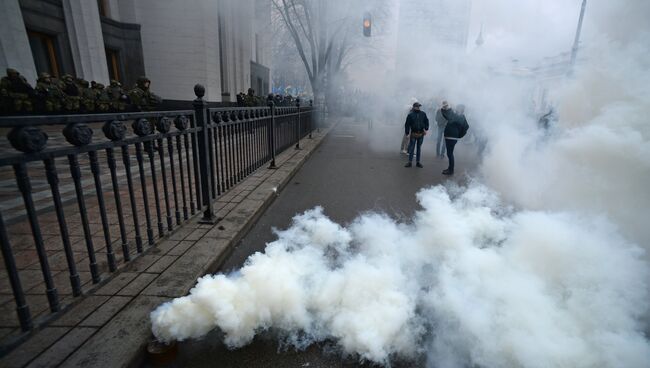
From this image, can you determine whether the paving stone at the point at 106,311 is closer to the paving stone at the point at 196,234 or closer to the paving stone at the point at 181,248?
the paving stone at the point at 181,248

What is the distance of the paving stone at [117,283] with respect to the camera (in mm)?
2320

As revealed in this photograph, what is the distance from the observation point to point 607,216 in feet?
9.71

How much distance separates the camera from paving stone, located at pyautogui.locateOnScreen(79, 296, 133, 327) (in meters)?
1.99

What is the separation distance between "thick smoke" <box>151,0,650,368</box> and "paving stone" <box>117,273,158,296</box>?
46 cm

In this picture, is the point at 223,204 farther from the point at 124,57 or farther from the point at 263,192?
the point at 124,57

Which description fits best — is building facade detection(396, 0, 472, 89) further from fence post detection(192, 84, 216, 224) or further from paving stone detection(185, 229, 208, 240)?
paving stone detection(185, 229, 208, 240)

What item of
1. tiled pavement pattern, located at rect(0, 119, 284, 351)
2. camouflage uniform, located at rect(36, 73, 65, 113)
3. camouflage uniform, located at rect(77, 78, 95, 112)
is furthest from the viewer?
camouflage uniform, located at rect(77, 78, 95, 112)

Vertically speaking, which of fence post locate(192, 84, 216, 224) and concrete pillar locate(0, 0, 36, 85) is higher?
concrete pillar locate(0, 0, 36, 85)

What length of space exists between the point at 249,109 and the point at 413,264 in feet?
11.9

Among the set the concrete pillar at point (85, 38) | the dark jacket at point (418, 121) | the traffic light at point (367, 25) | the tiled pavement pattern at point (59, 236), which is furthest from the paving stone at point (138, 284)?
the concrete pillar at point (85, 38)

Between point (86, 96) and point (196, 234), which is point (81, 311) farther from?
point (86, 96)

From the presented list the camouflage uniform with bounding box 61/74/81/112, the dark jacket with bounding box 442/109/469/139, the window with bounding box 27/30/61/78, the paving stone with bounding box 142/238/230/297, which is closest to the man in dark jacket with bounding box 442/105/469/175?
the dark jacket with bounding box 442/109/469/139

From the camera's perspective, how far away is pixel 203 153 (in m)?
3.58

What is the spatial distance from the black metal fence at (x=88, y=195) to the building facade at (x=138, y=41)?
440cm
